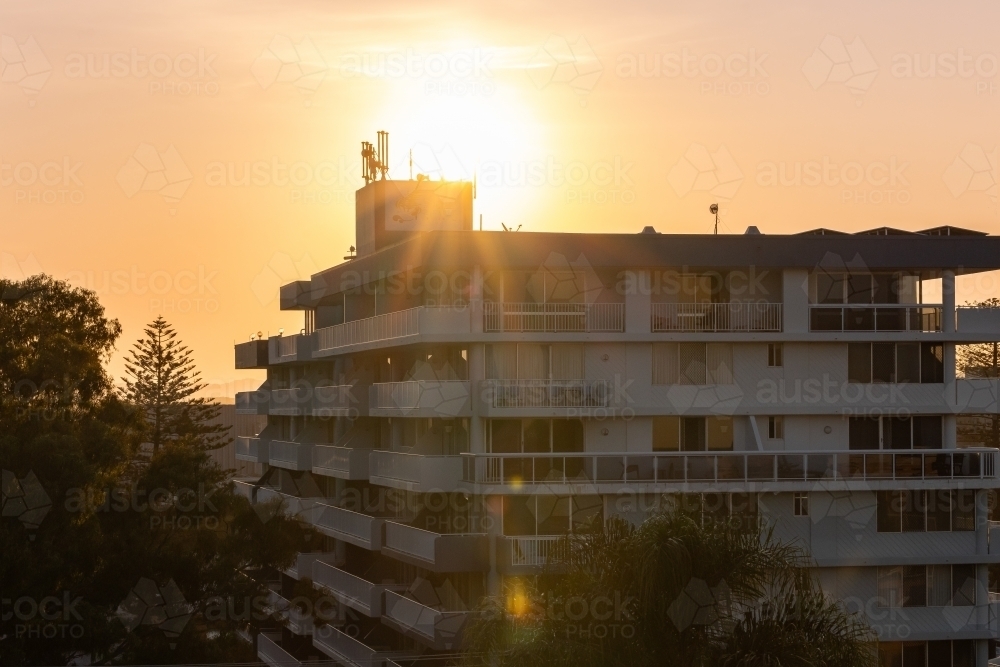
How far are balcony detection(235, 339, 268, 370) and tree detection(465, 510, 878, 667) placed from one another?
40527 mm

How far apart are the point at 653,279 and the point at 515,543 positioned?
28.1 feet

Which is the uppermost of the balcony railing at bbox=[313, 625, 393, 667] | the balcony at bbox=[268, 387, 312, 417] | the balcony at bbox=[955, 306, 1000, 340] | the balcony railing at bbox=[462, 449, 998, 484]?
the balcony at bbox=[955, 306, 1000, 340]

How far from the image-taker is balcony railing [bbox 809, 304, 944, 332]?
44938mm

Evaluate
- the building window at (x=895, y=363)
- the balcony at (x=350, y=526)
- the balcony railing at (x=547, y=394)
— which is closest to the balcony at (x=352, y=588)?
the balcony at (x=350, y=526)

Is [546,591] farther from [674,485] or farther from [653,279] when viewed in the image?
[653,279]

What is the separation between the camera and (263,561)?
40844 millimetres

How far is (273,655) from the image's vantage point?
5584cm

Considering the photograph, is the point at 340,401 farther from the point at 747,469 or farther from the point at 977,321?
the point at 977,321

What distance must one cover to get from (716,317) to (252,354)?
92.0 feet

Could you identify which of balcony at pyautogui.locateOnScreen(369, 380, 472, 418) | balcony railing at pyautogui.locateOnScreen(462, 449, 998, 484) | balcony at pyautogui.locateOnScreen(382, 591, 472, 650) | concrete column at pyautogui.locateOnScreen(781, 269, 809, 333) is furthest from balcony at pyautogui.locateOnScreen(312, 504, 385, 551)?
concrete column at pyautogui.locateOnScreen(781, 269, 809, 333)

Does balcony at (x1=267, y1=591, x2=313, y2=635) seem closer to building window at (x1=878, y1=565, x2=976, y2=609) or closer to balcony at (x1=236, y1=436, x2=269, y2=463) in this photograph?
balcony at (x1=236, y1=436, x2=269, y2=463)

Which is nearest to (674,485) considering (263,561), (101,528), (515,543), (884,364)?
(515,543)

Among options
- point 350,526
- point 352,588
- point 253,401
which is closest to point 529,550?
point 352,588

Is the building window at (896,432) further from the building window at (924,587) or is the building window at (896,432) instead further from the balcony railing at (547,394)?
the balcony railing at (547,394)
